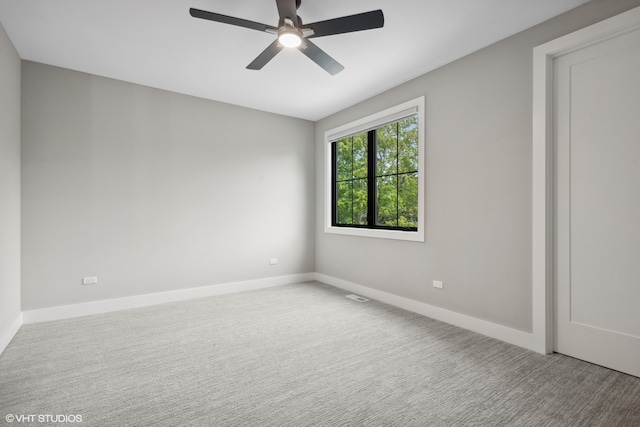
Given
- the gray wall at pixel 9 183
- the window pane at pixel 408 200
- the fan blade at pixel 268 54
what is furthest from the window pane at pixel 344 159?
the gray wall at pixel 9 183

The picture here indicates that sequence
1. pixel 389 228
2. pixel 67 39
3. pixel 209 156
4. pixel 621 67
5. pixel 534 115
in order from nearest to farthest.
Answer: pixel 621 67 → pixel 534 115 → pixel 67 39 → pixel 389 228 → pixel 209 156

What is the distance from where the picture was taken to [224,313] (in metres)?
3.57

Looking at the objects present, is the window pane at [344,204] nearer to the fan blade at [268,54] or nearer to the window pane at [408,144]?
the window pane at [408,144]

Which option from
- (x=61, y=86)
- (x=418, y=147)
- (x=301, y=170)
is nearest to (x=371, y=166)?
(x=418, y=147)

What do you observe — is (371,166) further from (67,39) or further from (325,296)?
(67,39)

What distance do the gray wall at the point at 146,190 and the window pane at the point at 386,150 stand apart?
1.47m

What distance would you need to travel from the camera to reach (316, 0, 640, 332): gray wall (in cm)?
267

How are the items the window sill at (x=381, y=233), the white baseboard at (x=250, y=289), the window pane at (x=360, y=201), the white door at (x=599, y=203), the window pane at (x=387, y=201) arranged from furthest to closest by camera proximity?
the window pane at (x=360, y=201) < the window pane at (x=387, y=201) < the window sill at (x=381, y=233) < the white baseboard at (x=250, y=289) < the white door at (x=599, y=203)

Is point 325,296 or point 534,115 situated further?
point 325,296

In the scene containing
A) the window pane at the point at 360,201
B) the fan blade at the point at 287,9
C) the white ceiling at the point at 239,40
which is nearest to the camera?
the fan blade at the point at 287,9

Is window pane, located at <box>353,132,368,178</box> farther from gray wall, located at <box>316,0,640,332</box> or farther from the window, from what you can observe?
gray wall, located at <box>316,0,640,332</box>

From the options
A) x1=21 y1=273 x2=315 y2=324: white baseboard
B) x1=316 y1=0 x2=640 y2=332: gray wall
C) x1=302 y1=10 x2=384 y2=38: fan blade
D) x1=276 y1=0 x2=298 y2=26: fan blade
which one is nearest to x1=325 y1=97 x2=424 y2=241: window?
x1=316 y1=0 x2=640 y2=332: gray wall

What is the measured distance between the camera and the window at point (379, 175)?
3738 mm

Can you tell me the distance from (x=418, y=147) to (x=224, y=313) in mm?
2906
